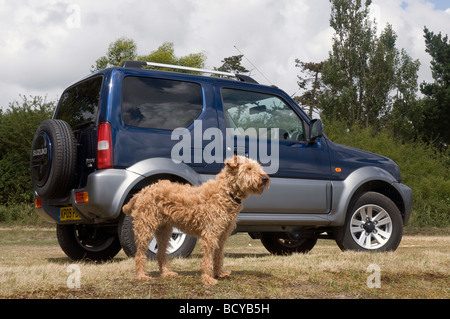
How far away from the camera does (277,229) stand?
8156 mm

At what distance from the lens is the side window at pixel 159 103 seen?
280 inches

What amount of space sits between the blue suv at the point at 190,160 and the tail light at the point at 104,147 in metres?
0.01

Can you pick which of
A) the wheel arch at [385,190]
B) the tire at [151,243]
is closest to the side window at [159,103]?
the tire at [151,243]

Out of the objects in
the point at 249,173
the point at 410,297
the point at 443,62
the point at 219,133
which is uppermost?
the point at 443,62

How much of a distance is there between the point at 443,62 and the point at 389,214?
31276 millimetres

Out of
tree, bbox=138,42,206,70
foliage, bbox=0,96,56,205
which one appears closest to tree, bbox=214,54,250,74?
tree, bbox=138,42,206,70

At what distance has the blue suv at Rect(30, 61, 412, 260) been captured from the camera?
22.9ft

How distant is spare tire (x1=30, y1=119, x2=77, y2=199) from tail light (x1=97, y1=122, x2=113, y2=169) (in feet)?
1.29

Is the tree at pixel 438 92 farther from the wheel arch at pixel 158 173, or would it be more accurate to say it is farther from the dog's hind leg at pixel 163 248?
the dog's hind leg at pixel 163 248

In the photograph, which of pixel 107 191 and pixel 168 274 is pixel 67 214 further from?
pixel 168 274

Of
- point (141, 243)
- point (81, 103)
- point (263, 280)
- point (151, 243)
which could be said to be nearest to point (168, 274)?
point (141, 243)
